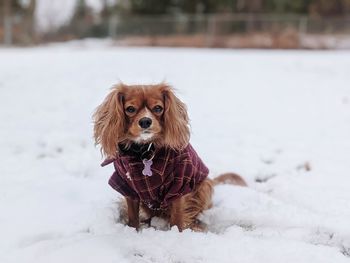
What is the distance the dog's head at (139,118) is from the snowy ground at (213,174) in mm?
601

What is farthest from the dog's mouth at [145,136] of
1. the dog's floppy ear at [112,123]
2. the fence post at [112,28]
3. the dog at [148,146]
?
the fence post at [112,28]

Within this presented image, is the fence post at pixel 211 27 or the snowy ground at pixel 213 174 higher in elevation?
the fence post at pixel 211 27

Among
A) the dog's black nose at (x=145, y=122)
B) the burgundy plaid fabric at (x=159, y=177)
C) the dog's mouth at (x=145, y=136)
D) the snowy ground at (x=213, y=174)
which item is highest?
the dog's black nose at (x=145, y=122)

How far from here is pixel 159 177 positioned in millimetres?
3191

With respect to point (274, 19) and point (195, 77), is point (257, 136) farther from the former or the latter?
point (274, 19)

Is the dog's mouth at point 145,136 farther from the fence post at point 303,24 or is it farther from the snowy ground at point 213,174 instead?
the fence post at point 303,24

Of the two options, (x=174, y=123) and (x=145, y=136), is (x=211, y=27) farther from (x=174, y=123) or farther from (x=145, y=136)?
(x=145, y=136)

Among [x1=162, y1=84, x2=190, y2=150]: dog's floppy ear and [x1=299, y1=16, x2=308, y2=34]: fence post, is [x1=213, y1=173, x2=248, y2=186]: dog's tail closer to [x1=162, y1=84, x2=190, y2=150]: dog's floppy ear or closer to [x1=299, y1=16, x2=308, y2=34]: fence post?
[x1=162, y1=84, x2=190, y2=150]: dog's floppy ear

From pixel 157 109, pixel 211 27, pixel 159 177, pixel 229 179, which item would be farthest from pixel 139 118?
pixel 211 27

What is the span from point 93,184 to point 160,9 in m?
25.7

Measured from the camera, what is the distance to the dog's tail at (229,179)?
4.15m

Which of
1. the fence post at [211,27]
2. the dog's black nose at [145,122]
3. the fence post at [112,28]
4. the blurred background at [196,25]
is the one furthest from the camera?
the fence post at [112,28]

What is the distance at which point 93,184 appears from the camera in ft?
13.5

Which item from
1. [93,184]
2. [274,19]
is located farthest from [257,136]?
[274,19]
